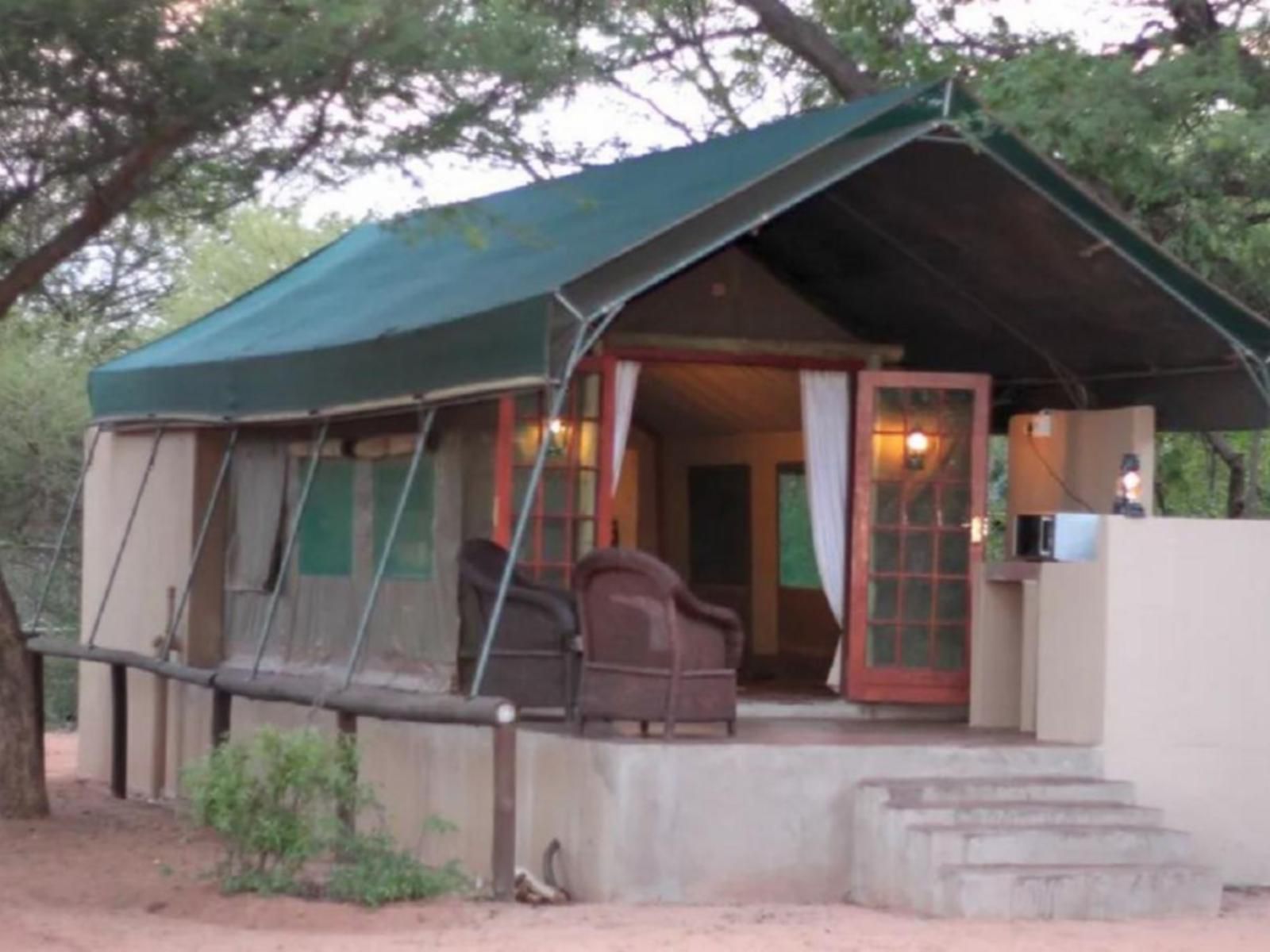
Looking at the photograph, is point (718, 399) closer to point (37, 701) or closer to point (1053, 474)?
point (1053, 474)

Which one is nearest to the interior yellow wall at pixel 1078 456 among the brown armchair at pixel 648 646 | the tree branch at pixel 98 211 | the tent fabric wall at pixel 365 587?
the brown armchair at pixel 648 646

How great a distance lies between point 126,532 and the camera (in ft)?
51.8

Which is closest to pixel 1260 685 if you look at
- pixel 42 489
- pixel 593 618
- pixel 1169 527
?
pixel 1169 527

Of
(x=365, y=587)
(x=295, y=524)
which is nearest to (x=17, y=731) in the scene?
(x=295, y=524)

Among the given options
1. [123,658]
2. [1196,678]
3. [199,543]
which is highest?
[199,543]

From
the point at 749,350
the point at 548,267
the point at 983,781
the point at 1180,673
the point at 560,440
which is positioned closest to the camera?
the point at 983,781

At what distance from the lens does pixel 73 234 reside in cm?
1177

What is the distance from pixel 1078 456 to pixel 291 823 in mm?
5304

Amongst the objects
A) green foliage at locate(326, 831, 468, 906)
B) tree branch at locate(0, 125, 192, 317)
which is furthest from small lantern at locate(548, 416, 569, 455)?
green foliage at locate(326, 831, 468, 906)

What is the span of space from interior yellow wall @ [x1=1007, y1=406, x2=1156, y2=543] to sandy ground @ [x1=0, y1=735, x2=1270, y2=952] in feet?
8.97

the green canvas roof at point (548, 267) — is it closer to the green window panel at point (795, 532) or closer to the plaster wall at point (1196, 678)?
the plaster wall at point (1196, 678)

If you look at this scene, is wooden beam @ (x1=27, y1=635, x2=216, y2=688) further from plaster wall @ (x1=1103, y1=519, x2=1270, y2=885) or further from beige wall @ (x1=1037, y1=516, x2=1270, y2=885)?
plaster wall @ (x1=1103, y1=519, x2=1270, y2=885)

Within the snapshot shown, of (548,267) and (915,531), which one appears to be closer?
(548,267)

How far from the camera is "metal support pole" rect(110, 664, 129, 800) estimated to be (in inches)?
625
